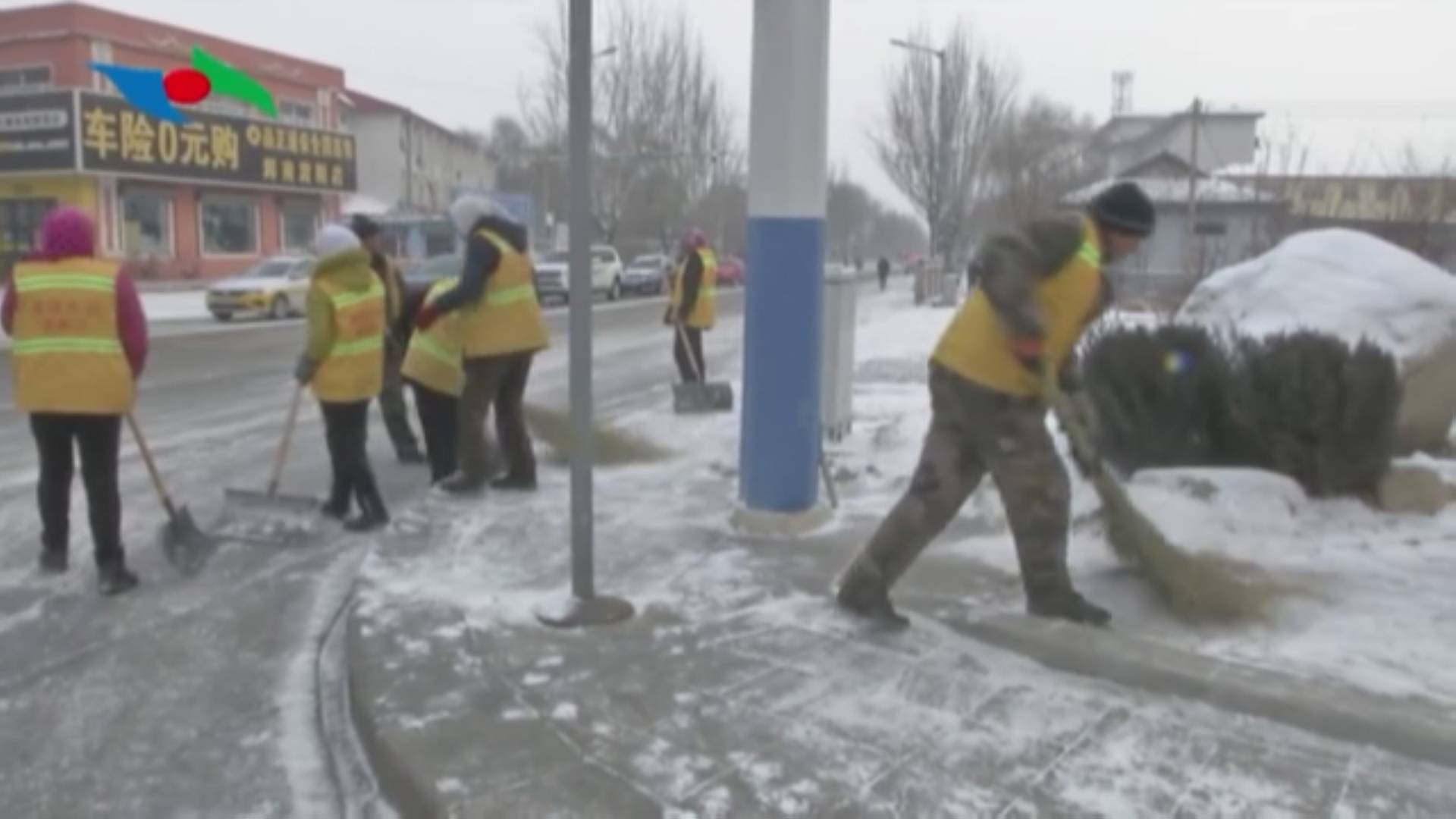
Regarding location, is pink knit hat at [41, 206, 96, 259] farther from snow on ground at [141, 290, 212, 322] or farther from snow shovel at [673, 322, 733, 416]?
snow on ground at [141, 290, 212, 322]

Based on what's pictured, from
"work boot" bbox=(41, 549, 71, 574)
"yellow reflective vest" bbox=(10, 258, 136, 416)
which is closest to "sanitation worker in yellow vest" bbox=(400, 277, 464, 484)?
"yellow reflective vest" bbox=(10, 258, 136, 416)

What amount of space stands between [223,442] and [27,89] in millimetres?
30182

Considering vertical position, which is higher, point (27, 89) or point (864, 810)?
point (27, 89)

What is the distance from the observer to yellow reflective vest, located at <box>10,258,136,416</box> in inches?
217

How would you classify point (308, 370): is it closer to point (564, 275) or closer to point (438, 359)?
point (438, 359)

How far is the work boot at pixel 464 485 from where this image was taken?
7188 mm

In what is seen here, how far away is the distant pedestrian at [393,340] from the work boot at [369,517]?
1.31 meters

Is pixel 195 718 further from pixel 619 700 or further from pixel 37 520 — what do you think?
pixel 37 520

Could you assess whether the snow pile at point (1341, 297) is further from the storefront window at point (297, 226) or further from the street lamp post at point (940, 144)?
the storefront window at point (297, 226)

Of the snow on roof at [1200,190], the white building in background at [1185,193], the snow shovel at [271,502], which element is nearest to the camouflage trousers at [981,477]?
the white building in background at [1185,193]

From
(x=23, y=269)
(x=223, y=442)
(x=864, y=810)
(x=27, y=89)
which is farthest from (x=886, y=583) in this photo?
(x=27, y=89)

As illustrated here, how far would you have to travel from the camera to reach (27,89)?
3431 centimetres

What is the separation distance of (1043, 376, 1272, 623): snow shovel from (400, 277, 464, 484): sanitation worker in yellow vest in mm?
3674

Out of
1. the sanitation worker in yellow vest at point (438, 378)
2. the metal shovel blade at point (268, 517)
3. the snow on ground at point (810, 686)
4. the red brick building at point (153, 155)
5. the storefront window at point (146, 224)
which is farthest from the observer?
the storefront window at point (146, 224)
